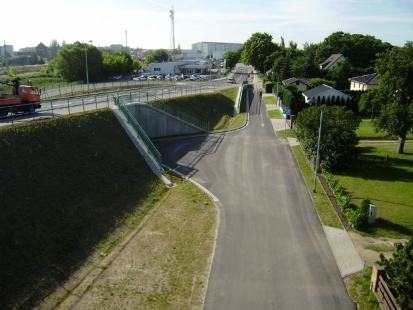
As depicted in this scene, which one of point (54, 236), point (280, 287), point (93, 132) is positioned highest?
point (93, 132)

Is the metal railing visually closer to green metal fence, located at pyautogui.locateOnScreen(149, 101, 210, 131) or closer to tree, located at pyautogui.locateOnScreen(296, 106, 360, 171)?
green metal fence, located at pyautogui.locateOnScreen(149, 101, 210, 131)

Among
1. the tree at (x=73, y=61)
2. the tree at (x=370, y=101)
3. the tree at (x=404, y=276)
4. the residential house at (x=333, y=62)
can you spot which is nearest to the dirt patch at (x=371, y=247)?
the tree at (x=404, y=276)

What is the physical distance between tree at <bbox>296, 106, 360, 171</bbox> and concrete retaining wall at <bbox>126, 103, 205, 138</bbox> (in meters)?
13.7

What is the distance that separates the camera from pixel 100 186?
2108 centimetres

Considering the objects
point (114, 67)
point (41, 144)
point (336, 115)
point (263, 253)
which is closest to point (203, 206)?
point (263, 253)

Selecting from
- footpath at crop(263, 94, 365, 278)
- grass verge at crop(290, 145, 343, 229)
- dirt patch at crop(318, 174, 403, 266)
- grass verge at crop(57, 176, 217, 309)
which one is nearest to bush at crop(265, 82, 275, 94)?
grass verge at crop(290, 145, 343, 229)

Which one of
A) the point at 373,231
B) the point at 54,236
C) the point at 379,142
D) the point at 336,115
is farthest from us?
the point at 379,142

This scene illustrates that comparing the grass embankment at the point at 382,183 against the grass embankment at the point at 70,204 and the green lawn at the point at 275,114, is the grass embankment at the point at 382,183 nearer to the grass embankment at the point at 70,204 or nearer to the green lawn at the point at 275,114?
the grass embankment at the point at 70,204

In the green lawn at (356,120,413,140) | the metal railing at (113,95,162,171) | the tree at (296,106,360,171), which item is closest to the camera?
the tree at (296,106,360,171)

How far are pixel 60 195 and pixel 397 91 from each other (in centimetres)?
2841

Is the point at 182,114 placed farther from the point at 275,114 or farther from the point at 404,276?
the point at 404,276

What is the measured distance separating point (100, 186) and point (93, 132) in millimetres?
6115

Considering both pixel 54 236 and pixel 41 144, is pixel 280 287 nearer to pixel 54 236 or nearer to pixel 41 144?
pixel 54 236

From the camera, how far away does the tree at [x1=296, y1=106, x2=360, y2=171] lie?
1062 inches
